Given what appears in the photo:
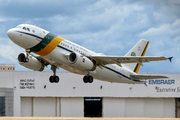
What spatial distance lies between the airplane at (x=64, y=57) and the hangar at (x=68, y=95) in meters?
20.6

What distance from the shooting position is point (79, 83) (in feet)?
212

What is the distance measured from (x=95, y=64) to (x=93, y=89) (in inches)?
986

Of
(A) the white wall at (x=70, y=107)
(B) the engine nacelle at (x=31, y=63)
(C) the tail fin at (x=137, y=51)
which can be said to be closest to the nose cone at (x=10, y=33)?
(B) the engine nacelle at (x=31, y=63)

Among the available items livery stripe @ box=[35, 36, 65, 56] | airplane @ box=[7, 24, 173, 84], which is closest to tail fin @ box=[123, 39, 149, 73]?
airplane @ box=[7, 24, 173, 84]

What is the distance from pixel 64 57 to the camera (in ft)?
122

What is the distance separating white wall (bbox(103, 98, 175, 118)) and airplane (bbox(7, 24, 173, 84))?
21682mm

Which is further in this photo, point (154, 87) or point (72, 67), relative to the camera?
point (154, 87)

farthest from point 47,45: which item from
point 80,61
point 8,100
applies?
point 8,100

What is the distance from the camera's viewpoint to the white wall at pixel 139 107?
216 feet

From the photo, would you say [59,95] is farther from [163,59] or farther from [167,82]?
[163,59]

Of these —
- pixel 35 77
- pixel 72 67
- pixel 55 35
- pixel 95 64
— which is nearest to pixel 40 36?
pixel 55 35

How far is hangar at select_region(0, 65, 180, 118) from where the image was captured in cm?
6212

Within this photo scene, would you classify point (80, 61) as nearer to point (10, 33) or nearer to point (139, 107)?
point (10, 33)

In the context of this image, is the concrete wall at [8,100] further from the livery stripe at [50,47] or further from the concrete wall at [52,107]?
the livery stripe at [50,47]
